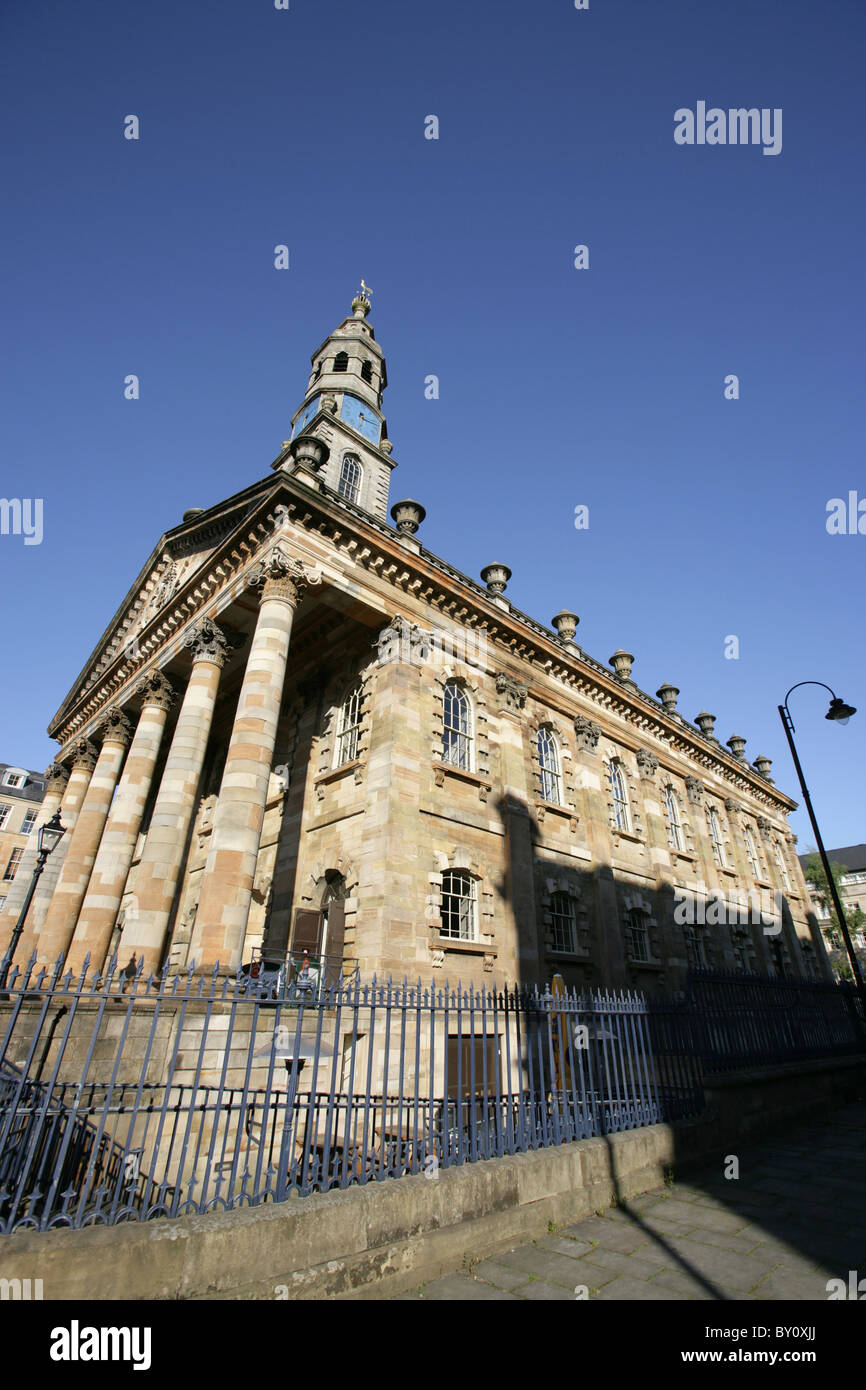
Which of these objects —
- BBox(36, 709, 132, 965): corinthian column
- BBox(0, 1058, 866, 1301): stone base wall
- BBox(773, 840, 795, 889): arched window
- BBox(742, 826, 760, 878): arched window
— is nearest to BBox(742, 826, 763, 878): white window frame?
BBox(742, 826, 760, 878): arched window

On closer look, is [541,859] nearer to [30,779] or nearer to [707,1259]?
[707,1259]

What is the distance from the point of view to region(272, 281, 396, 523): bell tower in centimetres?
2297

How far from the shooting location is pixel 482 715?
17953mm

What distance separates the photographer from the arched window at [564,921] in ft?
57.7

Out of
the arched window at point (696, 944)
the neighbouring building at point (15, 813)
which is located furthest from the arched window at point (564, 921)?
the neighbouring building at point (15, 813)

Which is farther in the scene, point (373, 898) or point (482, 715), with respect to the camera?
point (482, 715)

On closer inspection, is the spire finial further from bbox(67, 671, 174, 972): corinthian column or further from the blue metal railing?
the blue metal railing

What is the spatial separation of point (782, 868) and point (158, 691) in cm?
3254

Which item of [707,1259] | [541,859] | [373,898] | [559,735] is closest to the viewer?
[707,1259]

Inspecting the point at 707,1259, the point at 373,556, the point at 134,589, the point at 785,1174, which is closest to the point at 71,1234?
the point at 707,1259

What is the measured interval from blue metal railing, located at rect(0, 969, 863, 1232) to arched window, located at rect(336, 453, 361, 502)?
17.4m

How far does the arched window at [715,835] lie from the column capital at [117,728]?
2449 centimetres

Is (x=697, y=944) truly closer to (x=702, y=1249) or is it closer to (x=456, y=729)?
(x=456, y=729)
